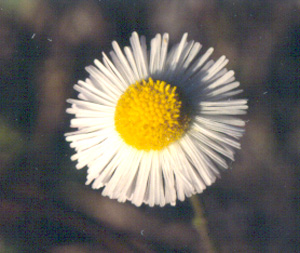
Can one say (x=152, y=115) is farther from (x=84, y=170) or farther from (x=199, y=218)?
(x=84, y=170)

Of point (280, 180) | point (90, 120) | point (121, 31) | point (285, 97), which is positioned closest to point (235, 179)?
point (280, 180)

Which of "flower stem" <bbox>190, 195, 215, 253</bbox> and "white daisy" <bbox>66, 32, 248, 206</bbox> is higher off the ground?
"white daisy" <bbox>66, 32, 248, 206</bbox>

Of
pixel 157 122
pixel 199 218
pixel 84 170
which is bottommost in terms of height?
pixel 199 218

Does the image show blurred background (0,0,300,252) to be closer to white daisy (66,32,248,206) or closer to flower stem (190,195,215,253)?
flower stem (190,195,215,253)

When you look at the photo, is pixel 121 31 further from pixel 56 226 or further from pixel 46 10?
pixel 56 226

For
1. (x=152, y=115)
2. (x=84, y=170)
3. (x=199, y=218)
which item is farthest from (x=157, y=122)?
(x=84, y=170)

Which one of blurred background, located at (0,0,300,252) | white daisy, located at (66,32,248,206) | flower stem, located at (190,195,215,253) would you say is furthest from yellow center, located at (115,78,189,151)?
blurred background, located at (0,0,300,252)

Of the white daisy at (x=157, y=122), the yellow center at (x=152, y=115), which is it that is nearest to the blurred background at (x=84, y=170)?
the white daisy at (x=157, y=122)
